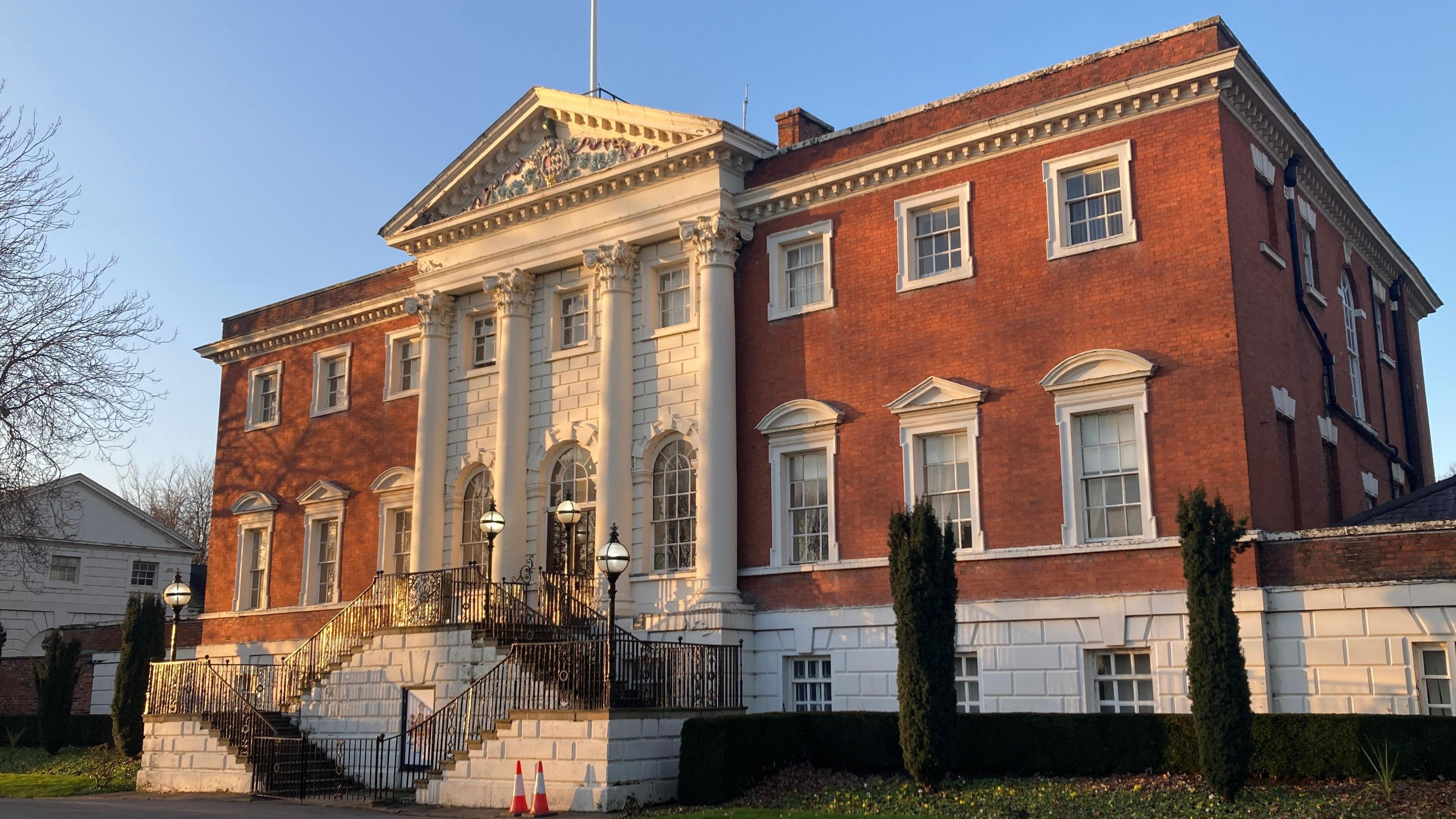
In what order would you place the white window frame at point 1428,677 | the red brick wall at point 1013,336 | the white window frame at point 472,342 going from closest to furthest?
the white window frame at point 1428,677
the red brick wall at point 1013,336
the white window frame at point 472,342

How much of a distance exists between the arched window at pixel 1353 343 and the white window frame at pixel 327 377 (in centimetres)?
2362

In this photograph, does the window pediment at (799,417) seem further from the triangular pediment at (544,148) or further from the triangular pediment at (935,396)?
the triangular pediment at (544,148)

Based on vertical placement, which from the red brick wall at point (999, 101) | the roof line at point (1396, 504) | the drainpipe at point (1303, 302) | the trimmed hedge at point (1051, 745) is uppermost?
the red brick wall at point (999, 101)

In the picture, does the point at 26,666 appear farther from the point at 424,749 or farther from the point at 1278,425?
the point at 1278,425

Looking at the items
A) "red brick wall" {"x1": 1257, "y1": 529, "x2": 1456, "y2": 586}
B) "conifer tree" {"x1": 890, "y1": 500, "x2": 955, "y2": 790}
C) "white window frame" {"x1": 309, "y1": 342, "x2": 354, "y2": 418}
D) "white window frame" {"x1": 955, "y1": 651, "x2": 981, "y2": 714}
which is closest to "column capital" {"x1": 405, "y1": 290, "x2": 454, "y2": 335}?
"white window frame" {"x1": 309, "y1": 342, "x2": 354, "y2": 418}

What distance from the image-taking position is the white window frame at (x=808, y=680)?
78.2ft

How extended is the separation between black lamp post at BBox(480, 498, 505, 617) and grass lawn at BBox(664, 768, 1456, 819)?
6644 millimetres

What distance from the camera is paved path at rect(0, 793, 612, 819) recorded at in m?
19.8

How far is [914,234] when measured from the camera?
80.2 feet

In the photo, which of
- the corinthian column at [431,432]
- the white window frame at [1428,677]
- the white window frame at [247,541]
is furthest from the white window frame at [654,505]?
the white window frame at [247,541]

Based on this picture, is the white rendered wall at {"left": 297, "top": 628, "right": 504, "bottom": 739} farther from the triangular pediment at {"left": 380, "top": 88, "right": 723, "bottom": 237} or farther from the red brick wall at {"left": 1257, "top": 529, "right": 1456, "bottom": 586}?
the red brick wall at {"left": 1257, "top": 529, "right": 1456, "bottom": 586}

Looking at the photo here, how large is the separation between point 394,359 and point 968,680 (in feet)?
58.4

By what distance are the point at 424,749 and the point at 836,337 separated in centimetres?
1054

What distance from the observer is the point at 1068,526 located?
70.6ft
